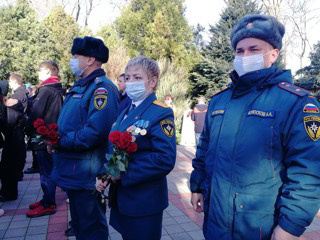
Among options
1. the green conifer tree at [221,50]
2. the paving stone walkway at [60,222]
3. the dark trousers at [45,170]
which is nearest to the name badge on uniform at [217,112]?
the paving stone walkway at [60,222]

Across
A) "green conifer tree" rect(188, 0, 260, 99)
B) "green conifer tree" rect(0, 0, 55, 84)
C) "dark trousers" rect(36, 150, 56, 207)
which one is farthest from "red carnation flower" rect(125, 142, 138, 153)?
"green conifer tree" rect(0, 0, 55, 84)

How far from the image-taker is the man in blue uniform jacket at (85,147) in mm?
2504

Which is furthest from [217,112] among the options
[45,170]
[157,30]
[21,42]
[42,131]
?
[157,30]

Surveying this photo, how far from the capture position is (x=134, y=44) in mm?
25031

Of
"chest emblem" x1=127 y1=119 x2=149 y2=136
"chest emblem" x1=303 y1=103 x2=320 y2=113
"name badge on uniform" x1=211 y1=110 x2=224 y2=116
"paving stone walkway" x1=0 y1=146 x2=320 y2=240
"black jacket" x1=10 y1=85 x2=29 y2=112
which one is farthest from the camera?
"black jacket" x1=10 y1=85 x2=29 y2=112

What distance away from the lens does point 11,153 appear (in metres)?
4.71

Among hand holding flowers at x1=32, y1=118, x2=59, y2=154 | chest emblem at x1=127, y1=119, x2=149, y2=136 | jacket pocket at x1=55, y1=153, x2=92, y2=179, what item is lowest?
jacket pocket at x1=55, y1=153, x2=92, y2=179

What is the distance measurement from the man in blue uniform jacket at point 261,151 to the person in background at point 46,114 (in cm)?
293

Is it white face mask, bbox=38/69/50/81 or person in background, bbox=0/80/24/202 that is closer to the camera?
white face mask, bbox=38/69/50/81

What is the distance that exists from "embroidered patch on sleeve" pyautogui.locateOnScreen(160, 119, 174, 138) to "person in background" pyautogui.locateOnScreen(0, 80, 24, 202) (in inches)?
138

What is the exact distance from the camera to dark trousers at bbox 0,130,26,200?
4.61 m

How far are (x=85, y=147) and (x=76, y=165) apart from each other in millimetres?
251

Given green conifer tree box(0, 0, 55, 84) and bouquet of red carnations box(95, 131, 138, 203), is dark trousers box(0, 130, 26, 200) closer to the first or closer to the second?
bouquet of red carnations box(95, 131, 138, 203)

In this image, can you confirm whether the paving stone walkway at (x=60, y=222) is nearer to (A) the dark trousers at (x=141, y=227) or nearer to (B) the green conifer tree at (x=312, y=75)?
(A) the dark trousers at (x=141, y=227)
